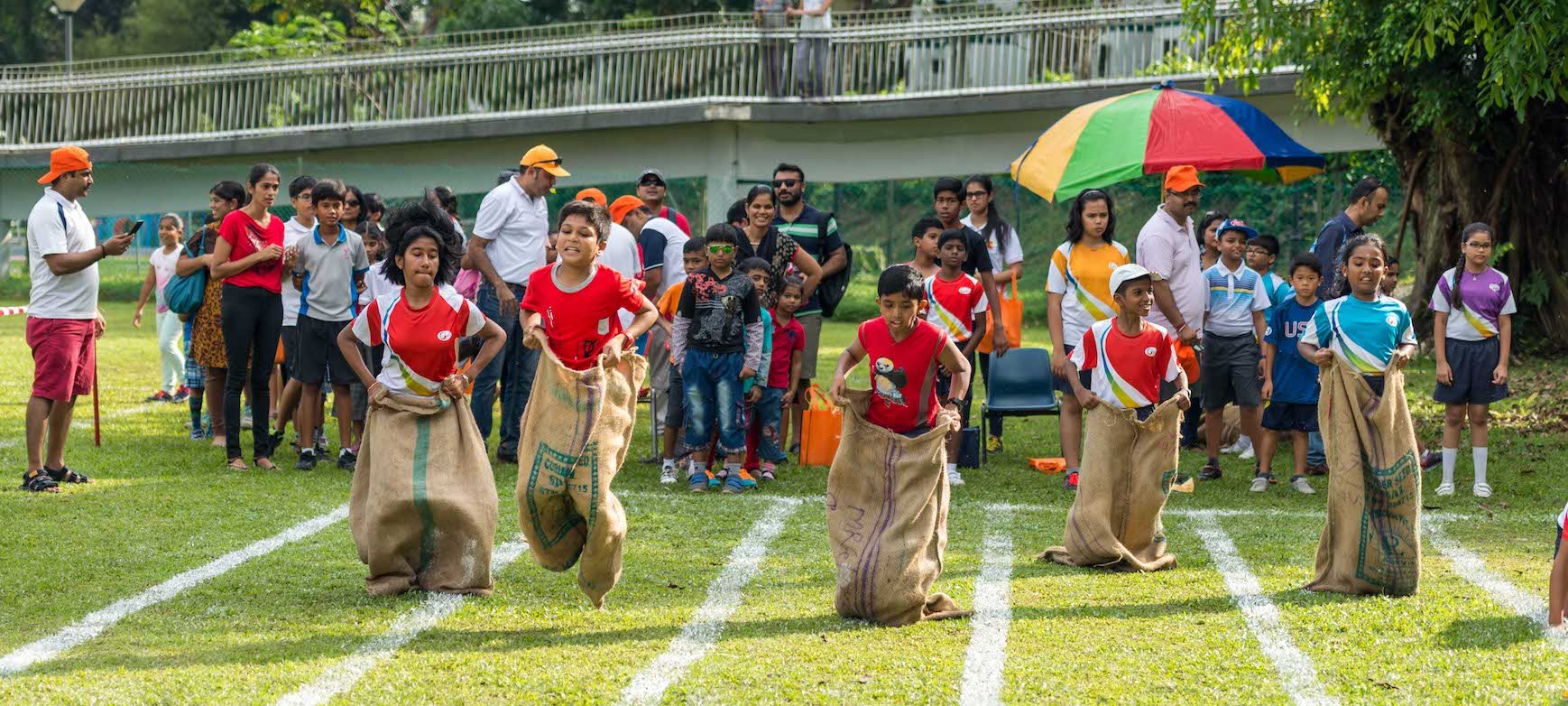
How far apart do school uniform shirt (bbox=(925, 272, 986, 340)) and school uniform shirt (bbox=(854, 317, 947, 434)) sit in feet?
11.8

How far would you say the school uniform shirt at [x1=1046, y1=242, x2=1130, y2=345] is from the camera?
10383 mm

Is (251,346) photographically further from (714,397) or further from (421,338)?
(421,338)

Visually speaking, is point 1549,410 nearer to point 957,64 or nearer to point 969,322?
point 969,322

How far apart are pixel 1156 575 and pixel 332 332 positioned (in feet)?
18.8

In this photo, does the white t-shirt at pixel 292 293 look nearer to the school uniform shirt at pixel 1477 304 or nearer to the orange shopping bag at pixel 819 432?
the orange shopping bag at pixel 819 432

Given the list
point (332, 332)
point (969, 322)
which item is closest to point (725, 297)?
point (969, 322)

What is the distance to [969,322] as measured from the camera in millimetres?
10633

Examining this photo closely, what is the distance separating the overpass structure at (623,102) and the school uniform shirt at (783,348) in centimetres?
1504

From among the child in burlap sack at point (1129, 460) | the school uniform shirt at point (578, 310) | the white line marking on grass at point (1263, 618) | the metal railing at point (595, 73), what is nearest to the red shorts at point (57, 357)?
the school uniform shirt at point (578, 310)

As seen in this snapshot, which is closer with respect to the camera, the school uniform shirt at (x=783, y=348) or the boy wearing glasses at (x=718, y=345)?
the boy wearing glasses at (x=718, y=345)

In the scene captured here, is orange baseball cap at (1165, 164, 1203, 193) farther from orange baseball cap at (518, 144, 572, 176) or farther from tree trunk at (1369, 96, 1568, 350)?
tree trunk at (1369, 96, 1568, 350)

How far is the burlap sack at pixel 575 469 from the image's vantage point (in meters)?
6.61

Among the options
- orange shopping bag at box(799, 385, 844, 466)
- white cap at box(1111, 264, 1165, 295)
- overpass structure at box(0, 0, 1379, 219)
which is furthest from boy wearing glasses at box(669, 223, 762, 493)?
overpass structure at box(0, 0, 1379, 219)

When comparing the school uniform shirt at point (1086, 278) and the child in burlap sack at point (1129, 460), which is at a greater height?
the school uniform shirt at point (1086, 278)
